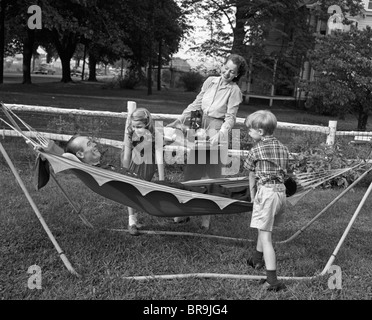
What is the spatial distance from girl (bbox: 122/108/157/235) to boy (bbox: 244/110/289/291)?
0.96 m

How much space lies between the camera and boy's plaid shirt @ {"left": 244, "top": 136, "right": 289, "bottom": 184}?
9.55ft

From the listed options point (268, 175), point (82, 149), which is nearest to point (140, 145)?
point (82, 149)

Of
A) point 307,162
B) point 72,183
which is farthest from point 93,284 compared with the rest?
point 307,162

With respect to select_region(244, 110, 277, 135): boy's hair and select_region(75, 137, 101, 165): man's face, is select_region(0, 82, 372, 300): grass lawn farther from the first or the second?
select_region(244, 110, 277, 135): boy's hair

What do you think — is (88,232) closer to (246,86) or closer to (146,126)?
(146,126)

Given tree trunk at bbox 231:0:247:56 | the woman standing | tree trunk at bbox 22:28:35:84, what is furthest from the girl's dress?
tree trunk at bbox 22:28:35:84

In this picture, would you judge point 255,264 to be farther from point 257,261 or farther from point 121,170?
point 121,170

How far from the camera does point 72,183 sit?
5.29 metres

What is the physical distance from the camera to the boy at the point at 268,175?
291 cm

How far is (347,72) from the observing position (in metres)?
11.7

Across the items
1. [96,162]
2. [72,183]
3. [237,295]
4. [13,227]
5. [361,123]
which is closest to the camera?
[237,295]

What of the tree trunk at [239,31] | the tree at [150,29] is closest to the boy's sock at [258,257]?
the tree at [150,29]

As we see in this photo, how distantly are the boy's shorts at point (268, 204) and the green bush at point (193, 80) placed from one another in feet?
86.9
